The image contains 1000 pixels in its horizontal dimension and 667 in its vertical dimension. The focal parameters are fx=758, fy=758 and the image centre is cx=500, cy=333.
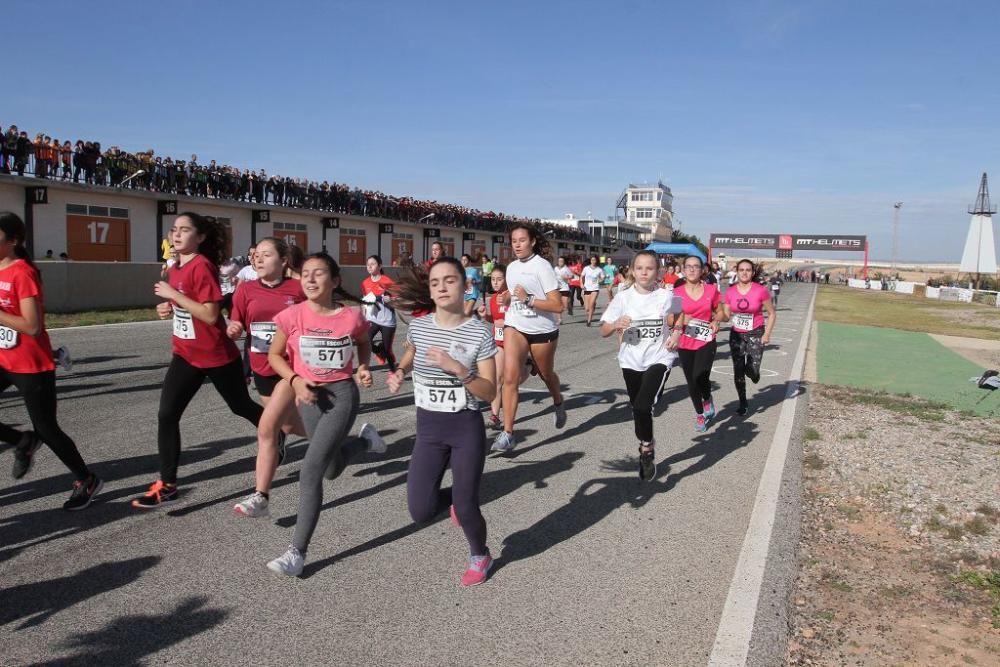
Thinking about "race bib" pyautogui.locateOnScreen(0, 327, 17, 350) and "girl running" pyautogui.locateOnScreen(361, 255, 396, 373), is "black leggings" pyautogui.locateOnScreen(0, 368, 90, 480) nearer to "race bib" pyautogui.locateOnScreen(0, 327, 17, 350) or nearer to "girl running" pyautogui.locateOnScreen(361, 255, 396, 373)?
"race bib" pyautogui.locateOnScreen(0, 327, 17, 350)

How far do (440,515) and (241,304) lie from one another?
1991mm

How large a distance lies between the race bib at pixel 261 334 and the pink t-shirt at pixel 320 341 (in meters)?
0.92

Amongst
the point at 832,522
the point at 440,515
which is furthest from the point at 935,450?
the point at 440,515

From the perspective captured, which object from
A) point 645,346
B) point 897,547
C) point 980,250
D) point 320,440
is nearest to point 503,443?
point 645,346

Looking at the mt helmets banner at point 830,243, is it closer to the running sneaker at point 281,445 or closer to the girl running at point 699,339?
the girl running at point 699,339

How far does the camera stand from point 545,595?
3723mm

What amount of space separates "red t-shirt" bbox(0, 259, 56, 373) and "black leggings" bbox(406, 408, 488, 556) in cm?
243

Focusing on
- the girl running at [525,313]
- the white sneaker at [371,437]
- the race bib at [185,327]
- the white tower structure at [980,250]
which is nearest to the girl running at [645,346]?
the girl running at [525,313]

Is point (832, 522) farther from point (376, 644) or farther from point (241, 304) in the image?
point (241, 304)

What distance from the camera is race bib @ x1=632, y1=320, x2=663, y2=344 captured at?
5.81m

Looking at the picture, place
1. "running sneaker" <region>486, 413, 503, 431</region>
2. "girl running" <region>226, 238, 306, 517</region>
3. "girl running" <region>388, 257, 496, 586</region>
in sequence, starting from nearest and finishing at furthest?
"girl running" <region>388, 257, 496, 586</region>
"girl running" <region>226, 238, 306, 517</region>
"running sneaker" <region>486, 413, 503, 431</region>

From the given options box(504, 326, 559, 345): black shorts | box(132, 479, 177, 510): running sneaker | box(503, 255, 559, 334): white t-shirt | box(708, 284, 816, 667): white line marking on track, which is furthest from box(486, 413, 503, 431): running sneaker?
box(132, 479, 177, 510): running sneaker

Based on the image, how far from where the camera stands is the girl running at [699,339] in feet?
25.1

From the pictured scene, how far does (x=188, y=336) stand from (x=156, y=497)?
1047 mm
